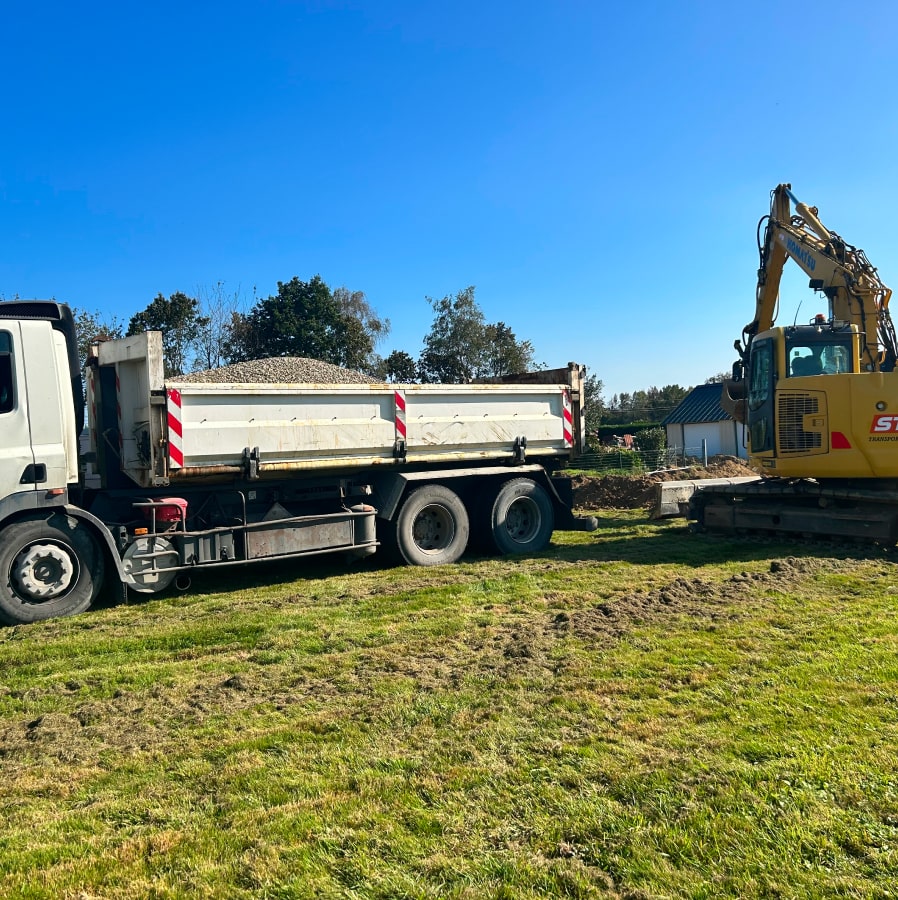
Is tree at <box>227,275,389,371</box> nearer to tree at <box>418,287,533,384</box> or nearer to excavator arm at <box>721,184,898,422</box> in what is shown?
tree at <box>418,287,533,384</box>

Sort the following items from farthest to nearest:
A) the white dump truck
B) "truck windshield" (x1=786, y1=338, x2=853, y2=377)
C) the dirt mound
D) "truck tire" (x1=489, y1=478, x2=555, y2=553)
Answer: the dirt mound, "truck windshield" (x1=786, y1=338, x2=853, y2=377), "truck tire" (x1=489, y1=478, x2=555, y2=553), the white dump truck

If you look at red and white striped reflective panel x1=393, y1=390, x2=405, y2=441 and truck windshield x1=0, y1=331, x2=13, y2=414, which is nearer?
truck windshield x1=0, y1=331, x2=13, y2=414

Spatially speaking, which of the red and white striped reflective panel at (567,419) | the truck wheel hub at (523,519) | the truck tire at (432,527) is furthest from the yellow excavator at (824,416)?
the truck tire at (432,527)

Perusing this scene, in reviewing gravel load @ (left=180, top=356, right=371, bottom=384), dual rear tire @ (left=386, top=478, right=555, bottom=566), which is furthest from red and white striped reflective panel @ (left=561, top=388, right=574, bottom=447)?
gravel load @ (left=180, top=356, right=371, bottom=384)

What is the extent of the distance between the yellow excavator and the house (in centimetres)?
2583

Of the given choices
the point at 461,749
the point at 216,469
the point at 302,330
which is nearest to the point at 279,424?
the point at 216,469

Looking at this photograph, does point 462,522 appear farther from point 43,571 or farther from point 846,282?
point 846,282

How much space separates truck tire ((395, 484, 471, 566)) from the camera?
10039 mm

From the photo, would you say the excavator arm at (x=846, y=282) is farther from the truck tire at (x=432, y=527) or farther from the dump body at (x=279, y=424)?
the truck tire at (x=432, y=527)

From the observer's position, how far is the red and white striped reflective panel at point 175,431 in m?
8.08

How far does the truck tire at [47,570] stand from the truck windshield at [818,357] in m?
9.10

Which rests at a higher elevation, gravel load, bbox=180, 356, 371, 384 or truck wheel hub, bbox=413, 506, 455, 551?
gravel load, bbox=180, 356, 371, 384

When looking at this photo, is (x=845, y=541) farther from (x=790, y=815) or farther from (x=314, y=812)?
(x=314, y=812)

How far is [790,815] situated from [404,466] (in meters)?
7.20
